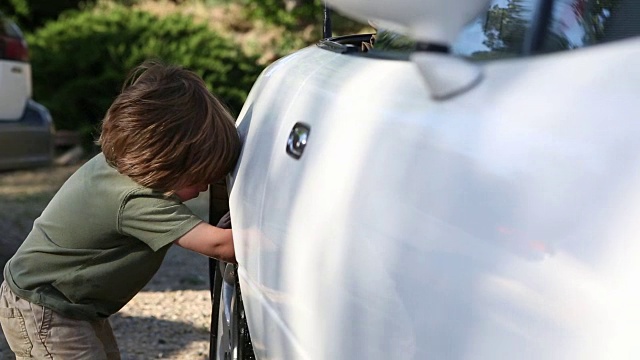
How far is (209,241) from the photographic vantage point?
2686mm

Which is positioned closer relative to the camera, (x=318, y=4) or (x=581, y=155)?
(x=581, y=155)

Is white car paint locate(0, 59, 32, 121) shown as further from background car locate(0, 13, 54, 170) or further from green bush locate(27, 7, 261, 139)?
green bush locate(27, 7, 261, 139)

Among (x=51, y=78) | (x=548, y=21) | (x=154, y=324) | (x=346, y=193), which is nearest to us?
(x=548, y=21)

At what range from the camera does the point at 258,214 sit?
2.41 metres

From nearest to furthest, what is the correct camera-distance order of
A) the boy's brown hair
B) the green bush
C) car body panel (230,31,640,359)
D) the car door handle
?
car body panel (230,31,640,359), the car door handle, the boy's brown hair, the green bush

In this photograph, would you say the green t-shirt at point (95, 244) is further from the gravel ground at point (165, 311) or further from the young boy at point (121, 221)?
the gravel ground at point (165, 311)

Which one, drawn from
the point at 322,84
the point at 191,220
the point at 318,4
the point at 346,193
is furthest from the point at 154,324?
the point at 318,4

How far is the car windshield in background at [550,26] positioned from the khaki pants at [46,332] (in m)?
1.63

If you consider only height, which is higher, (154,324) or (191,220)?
(191,220)

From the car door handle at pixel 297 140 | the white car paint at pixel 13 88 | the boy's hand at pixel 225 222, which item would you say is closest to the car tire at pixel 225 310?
the boy's hand at pixel 225 222

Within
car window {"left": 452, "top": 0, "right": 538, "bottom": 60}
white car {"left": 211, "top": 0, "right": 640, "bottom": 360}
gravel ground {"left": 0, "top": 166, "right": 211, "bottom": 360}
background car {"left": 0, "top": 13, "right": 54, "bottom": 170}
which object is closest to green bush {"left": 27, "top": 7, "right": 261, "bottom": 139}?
gravel ground {"left": 0, "top": 166, "right": 211, "bottom": 360}

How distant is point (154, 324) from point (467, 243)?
155 inches

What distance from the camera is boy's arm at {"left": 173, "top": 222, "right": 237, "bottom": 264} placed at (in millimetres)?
2648

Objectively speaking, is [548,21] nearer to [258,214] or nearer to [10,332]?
[258,214]
